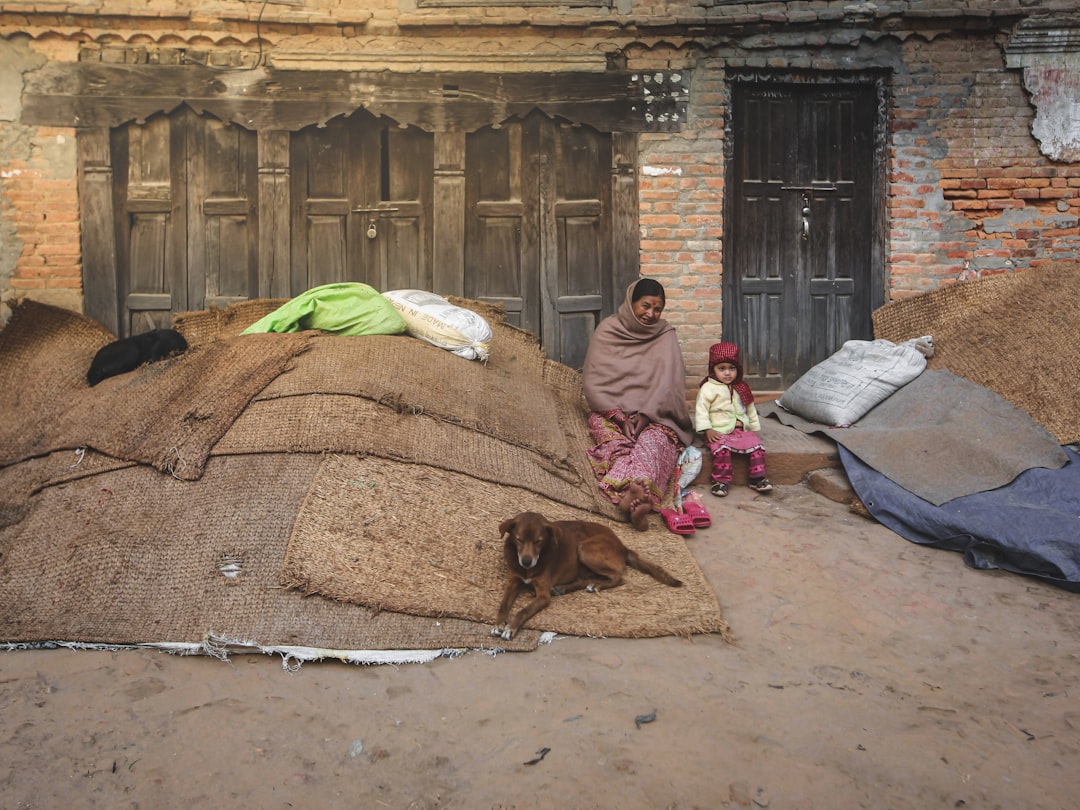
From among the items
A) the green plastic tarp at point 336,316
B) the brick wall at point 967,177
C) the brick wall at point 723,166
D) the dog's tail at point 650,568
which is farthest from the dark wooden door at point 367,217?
the dog's tail at point 650,568

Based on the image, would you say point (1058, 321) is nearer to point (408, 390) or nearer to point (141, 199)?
point (408, 390)

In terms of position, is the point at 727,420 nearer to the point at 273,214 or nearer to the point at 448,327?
the point at 448,327

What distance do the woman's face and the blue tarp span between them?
1.56 m

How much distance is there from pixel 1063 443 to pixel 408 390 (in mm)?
3556

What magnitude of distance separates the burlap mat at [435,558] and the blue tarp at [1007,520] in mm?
1289

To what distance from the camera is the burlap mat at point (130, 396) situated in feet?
12.8

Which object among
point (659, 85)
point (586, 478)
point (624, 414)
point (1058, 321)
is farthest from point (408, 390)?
point (1058, 321)

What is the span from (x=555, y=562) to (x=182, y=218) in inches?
184

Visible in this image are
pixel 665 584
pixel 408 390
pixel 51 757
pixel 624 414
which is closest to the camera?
A: pixel 51 757

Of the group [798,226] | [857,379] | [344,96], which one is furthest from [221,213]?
[857,379]

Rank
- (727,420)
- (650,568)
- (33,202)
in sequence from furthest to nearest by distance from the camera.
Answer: (33,202) < (727,420) < (650,568)

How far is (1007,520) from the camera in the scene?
154 inches

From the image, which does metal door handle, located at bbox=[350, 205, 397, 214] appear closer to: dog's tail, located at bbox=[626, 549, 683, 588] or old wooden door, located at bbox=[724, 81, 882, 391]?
old wooden door, located at bbox=[724, 81, 882, 391]

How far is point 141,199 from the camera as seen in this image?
6.35 meters
